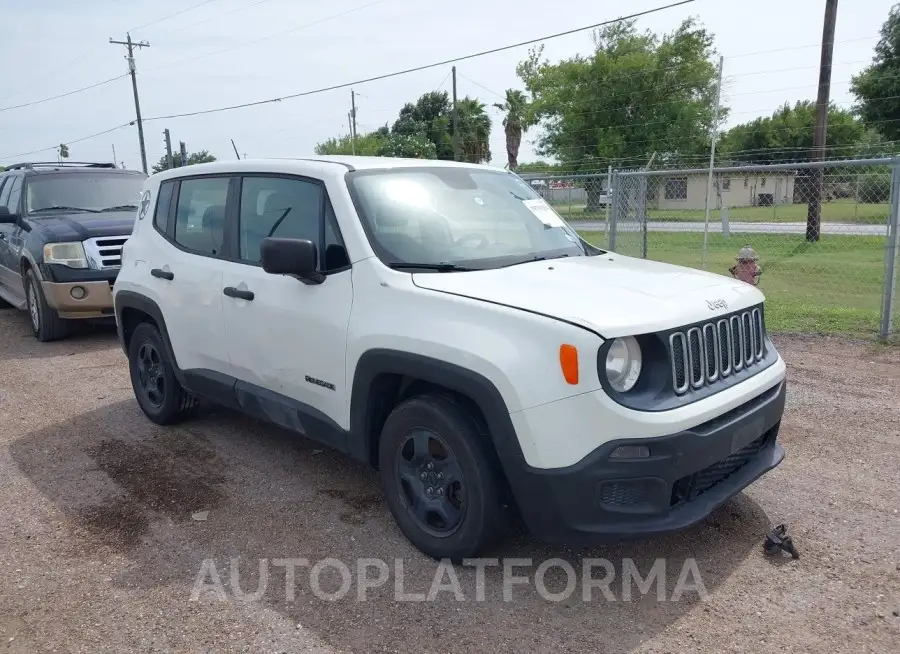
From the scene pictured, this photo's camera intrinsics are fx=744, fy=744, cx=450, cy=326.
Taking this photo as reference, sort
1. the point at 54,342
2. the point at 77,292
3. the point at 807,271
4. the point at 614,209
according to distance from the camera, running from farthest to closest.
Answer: the point at 807,271
the point at 614,209
the point at 54,342
the point at 77,292

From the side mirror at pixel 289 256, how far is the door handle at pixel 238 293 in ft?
1.87

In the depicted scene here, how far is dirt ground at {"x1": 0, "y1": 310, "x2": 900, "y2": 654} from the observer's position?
297cm

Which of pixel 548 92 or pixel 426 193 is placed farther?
pixel 548 92

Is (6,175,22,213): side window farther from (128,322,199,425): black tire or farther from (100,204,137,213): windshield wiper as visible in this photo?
(128,322,199,425): black tire

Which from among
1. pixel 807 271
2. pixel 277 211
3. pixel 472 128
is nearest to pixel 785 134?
pixel 472 128

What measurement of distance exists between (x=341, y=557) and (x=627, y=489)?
4.80 ft

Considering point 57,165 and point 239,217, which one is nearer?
point 239,217

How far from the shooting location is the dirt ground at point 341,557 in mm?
2969

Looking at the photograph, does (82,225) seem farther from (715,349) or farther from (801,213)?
(801,213)

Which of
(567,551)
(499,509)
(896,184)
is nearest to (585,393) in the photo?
(499,509)

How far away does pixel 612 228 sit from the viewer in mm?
9789

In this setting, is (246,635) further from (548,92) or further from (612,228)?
(548,92)

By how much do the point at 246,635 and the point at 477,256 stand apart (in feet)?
6.69

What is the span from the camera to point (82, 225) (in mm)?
8555
